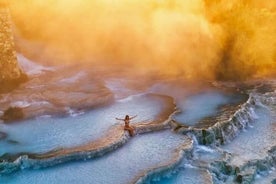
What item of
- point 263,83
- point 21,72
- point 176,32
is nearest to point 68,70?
point 21,72

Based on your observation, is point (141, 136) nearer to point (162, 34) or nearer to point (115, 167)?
point (115, 167)

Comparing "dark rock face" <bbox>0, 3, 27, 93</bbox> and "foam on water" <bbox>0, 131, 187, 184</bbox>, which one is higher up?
"dark rock face" <bbox>0, 3, 27, 93</bbox>

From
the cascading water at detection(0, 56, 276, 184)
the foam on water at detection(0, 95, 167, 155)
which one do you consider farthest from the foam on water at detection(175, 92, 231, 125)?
the foam on water at detection(0, 95, 167, 155)

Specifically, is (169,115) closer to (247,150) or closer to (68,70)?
(247,150)

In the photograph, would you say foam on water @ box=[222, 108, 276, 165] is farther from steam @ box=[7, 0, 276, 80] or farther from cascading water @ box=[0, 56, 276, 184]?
steam @ box=[7, 0, 276, 80]

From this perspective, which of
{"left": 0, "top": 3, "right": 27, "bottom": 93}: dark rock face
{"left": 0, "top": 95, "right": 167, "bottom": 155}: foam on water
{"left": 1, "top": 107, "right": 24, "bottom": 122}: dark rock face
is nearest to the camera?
{"left": 0, "top": 95, "right": 167, "bottom": 155}: foam on water

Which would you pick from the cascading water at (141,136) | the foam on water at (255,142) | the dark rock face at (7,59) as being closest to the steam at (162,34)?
the cascading water at (141,136)
